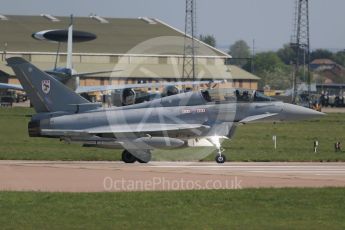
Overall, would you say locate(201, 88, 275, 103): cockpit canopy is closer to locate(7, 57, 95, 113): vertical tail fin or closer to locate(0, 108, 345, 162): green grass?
locate(0, 108, 345, 162): green grass

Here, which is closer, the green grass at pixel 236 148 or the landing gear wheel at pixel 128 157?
the landing gear wheel at pixel 128 157

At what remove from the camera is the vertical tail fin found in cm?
2792

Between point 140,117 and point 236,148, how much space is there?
771cm

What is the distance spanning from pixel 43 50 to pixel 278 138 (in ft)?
279

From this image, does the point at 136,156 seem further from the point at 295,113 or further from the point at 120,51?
the point at 120,51

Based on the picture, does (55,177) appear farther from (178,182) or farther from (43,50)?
(43,50)

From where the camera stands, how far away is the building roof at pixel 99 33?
128m

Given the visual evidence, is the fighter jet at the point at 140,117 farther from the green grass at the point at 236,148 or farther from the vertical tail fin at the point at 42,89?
the green grass at the point at 236,148

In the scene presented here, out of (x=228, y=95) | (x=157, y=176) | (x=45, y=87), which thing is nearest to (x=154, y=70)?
(x=228, y=95)

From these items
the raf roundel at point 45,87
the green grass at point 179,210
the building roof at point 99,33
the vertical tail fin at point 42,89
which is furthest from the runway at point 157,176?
the building roof at point 99,33

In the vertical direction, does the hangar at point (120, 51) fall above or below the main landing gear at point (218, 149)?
above

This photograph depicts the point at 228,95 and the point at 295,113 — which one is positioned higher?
the point at 228,95

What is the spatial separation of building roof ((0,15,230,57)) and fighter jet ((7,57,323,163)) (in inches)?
3833

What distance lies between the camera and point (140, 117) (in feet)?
94.3
